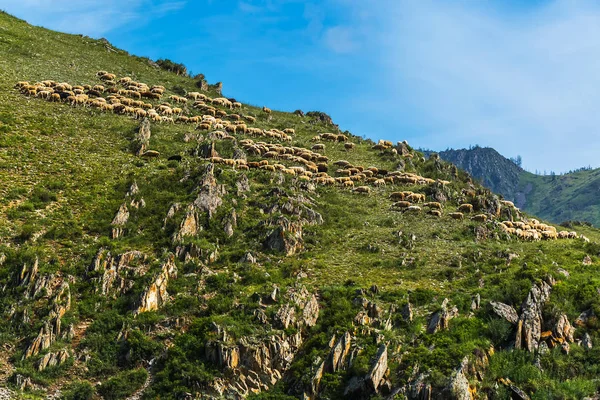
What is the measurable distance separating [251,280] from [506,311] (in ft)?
61.4

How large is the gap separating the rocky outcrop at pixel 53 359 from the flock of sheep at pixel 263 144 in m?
34.5

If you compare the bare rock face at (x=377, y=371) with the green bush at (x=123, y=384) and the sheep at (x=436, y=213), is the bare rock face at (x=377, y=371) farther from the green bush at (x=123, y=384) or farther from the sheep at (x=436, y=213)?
the sheep at (x=436, y=213)

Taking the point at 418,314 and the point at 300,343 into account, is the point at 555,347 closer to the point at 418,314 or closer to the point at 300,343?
the point at 418,314

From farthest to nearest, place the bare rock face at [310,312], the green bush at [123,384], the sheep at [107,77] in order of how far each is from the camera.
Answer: the sheep at [107,77]
the bare rock face at [310,312]
the green bush at [123,384]

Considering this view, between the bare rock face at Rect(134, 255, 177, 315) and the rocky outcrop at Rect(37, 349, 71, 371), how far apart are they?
5.44 metres

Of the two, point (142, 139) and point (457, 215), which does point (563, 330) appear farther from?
point (142, 139)

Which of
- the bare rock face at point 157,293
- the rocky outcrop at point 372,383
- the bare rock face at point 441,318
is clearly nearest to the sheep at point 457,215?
→ the bare rock face at point 441,318

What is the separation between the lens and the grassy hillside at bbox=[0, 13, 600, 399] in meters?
32.5

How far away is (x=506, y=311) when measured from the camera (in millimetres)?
37281

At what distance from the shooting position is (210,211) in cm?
5128

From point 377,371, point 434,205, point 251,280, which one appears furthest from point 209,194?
point 377,371

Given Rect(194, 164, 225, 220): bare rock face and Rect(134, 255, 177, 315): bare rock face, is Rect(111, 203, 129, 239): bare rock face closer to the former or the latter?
Rect(194, 164, 225, 220): bare rock face

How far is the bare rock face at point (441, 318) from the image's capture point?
3591 cm

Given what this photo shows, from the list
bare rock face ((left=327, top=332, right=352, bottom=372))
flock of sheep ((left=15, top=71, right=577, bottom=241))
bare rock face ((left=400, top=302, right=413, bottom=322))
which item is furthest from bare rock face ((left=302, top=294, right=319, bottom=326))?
flock of sheep ((left=15, top=71, right=577, bottom=241))
